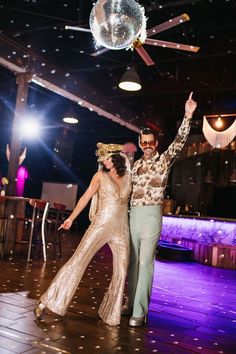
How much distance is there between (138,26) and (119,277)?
1.95 meters

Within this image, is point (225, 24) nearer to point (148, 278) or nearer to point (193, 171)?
point (148, 278)

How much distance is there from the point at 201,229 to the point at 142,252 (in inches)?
220

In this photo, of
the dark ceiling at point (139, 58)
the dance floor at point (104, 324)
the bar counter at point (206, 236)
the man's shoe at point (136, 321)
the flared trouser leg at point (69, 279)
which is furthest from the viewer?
the bar counter at point (206, 236)

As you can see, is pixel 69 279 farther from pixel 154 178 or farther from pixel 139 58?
pixel 139 58

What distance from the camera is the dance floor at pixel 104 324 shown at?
2.25 meters

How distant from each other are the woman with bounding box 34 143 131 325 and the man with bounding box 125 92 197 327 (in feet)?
0.35

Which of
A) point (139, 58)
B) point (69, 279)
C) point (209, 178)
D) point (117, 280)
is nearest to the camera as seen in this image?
point (69, 279)

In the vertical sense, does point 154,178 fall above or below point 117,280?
above

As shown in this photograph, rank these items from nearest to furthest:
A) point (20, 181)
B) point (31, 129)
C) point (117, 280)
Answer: point (117, 280), point (20, 181), point (31, 129)

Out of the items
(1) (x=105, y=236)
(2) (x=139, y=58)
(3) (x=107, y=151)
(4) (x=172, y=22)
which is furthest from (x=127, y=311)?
(2) (x=139, y=58)

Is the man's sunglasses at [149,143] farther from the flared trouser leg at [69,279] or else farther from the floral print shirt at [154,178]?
the flared trouser leg at [69,279]

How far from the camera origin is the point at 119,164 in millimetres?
2834

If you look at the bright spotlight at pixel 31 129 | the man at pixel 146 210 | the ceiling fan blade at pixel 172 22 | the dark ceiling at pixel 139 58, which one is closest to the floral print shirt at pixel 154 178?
the man at pixel 146 210

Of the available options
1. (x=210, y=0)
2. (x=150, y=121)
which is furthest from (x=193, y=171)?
(x=210, y=0)
